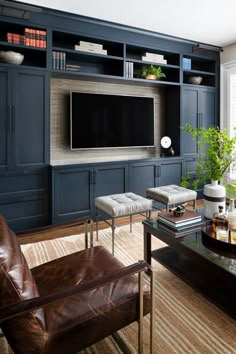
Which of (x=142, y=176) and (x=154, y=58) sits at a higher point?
(x=154, y=58)

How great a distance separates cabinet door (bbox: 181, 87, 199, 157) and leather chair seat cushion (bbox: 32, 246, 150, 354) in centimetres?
326

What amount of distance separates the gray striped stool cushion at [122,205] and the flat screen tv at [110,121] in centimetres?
120

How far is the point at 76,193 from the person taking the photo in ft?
11.8

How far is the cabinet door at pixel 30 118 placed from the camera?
3178 millimetres

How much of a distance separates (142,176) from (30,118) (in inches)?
69.3

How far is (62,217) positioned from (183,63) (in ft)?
9.87

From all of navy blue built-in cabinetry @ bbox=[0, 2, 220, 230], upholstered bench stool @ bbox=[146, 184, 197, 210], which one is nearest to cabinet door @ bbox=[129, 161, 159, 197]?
navy blue built-in cabinetry @ bbox=[0, 2, 220, 230]

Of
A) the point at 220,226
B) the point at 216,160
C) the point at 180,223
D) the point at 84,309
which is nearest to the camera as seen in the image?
the point at 84,309

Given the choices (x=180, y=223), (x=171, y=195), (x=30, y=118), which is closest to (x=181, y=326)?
(x=180, y=223)

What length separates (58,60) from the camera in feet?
11.2

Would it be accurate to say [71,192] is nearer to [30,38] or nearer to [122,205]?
[122,205]

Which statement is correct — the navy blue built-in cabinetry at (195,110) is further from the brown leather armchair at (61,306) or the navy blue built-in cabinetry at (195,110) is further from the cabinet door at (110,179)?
the brown leather armchair at (61,306)

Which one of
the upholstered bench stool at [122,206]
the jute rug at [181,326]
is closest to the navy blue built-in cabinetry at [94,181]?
the upholstered bench stool at [122,206]

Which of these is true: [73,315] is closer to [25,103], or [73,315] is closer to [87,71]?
[25,103]
